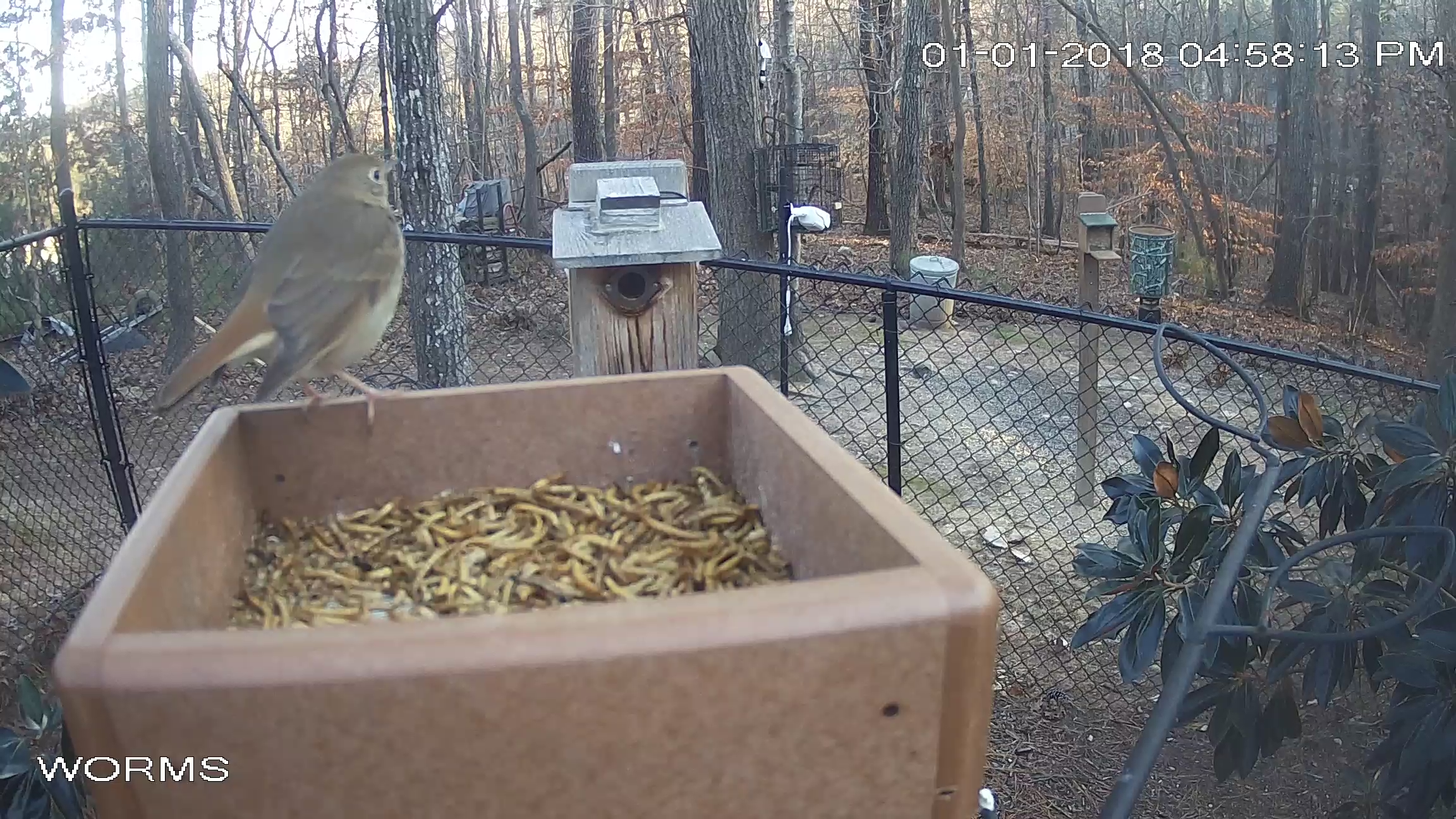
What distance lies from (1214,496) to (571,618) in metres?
2.37

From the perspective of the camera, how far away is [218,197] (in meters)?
10.4

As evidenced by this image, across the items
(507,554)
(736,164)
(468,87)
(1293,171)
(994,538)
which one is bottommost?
(994,538)

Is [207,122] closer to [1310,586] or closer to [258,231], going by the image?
[258,231]

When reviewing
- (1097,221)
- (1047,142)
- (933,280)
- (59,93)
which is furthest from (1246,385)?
(1047,142)

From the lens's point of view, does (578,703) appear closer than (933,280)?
Yes

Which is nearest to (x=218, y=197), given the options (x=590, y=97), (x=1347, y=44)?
(x=590, y=97)

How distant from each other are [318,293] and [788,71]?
36.9 feet

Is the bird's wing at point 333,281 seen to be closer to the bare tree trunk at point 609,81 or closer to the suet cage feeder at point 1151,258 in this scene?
the suet cage feeder at point 1151,258

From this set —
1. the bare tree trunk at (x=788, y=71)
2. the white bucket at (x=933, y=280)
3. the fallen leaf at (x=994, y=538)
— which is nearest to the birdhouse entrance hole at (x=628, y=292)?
the fallen leaf at (x=994, y=538)

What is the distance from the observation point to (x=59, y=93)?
10539 mm

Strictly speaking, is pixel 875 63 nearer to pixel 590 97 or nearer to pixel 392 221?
pixel 590 97

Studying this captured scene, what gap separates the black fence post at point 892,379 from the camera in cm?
362

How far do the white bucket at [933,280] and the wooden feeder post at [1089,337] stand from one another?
398 cm

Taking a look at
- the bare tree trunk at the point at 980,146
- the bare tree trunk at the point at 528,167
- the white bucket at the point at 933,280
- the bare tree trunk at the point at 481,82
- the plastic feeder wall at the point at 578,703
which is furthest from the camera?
the bare tree trunk at the point at 980,146
